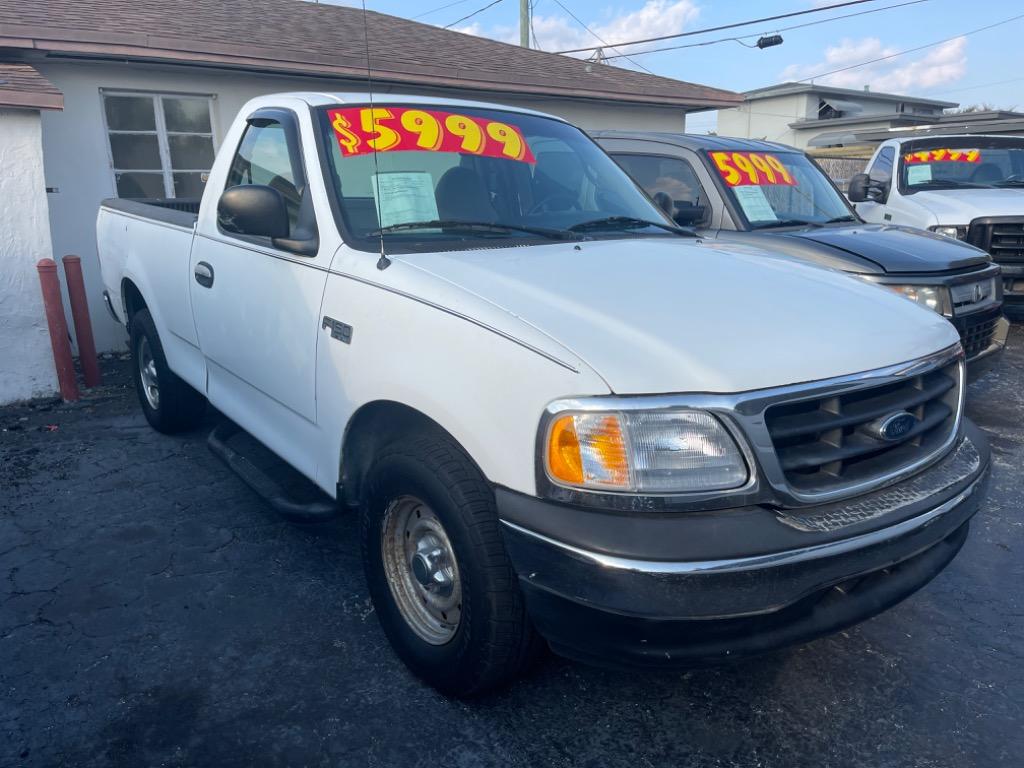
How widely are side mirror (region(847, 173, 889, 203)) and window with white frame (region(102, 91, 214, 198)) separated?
7.06 meters

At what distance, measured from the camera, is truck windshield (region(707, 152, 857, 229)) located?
19.5 ft

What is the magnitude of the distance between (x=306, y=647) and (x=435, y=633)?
61 cm

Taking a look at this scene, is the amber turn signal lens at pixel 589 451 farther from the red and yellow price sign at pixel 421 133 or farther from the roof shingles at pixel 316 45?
the roof shingles at pixel 316 45

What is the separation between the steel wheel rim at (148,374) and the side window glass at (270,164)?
171 cm

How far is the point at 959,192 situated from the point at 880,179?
85 centimetres

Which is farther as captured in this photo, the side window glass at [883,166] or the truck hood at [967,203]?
the side window glass at [883,166]

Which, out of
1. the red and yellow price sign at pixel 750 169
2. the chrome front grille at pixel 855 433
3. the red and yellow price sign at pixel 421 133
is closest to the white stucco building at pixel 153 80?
the red and yellow price sign at pixel 750 169

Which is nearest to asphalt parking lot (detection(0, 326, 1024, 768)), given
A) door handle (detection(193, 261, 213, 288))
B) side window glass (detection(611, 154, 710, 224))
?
door handle (detection(193, 261, 213, 288))

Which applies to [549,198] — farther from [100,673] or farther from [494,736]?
[100,673]

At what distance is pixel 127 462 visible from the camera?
4867 mm

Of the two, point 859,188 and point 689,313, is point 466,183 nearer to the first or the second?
point 689,313

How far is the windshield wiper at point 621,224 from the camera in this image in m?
3.39

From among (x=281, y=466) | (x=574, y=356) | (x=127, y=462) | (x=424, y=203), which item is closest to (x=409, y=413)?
(x=574, y=356)

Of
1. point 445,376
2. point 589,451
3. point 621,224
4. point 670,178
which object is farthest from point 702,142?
point 589,451
